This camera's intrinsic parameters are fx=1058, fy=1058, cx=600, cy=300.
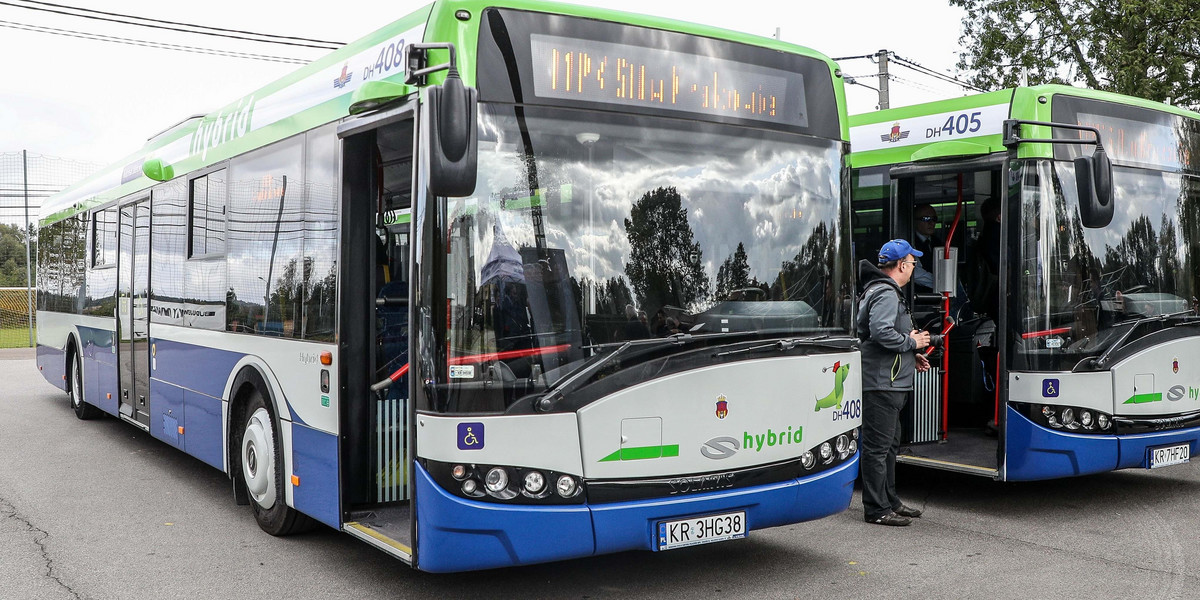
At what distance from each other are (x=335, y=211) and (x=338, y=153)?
32cm

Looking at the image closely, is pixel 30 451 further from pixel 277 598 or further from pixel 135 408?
pixel 277 598

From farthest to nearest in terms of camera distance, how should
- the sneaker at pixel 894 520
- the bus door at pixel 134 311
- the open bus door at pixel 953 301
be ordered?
the bus door at pixel 134 311 < the open bus door at pixel 953 301 < the sneaker at pixel 894 520

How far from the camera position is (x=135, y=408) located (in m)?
9.89

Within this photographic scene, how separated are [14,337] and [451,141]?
2869 centimetres

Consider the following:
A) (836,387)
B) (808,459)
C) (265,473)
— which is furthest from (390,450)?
(836,387)

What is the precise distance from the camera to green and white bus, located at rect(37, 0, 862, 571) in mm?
4688

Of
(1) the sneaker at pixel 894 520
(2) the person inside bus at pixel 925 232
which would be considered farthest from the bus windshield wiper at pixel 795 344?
(2) the person inside bus at pixel 925 232

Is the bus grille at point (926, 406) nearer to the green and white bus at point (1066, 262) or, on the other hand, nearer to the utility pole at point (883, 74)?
the green and white bus at point (1066, 262)

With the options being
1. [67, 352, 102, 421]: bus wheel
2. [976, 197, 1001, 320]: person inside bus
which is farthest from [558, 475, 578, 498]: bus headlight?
[67, 352, 102, 421]: bus wheel

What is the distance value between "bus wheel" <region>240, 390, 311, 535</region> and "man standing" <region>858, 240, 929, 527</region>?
3.70 metres

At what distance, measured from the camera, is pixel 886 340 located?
22.2 ft

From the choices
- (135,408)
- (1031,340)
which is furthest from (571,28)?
(135,408)

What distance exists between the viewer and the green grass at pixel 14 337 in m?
28.1

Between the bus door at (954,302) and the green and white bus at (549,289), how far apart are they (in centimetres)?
263
